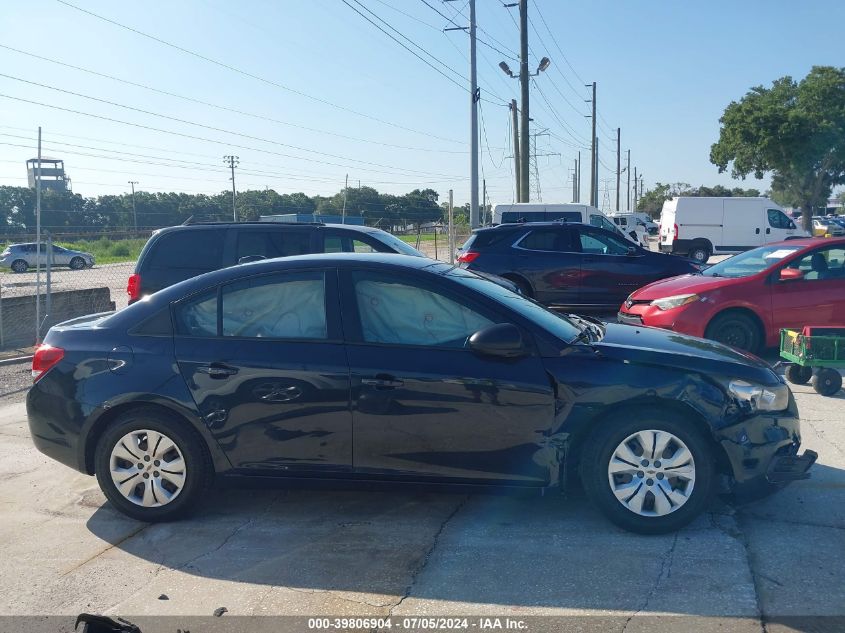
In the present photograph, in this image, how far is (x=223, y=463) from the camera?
468cm

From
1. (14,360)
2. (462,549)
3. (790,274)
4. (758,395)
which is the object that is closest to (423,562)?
(462,549)

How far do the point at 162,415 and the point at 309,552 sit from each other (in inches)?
48.4

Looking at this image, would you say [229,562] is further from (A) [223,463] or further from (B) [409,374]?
(B) [409,374]

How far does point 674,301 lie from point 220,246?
5.42 meters

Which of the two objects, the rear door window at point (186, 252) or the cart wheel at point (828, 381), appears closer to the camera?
the cart wheel at point (828, 381)

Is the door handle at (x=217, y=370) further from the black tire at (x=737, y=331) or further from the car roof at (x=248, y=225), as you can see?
the black tire at (x=737, y=331)

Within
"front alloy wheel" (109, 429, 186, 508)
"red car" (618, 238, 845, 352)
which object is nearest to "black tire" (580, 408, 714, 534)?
"front alloy wheel" (109, 429, 186, 508)

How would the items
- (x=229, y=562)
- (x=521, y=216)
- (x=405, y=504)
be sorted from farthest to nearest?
(x=521, y=216) → (x=405, y=504) → (x=229, y=562)

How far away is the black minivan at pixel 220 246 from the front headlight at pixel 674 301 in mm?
3734

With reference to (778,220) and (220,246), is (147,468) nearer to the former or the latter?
(220,246)

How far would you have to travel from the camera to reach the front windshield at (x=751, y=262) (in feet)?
30.7

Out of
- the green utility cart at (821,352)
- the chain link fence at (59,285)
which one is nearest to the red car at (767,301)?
the green utility cart at (821,352)

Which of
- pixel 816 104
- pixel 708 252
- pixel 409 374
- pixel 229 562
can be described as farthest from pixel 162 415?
pixel 816 104

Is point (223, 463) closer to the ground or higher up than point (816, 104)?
closer to the ground
